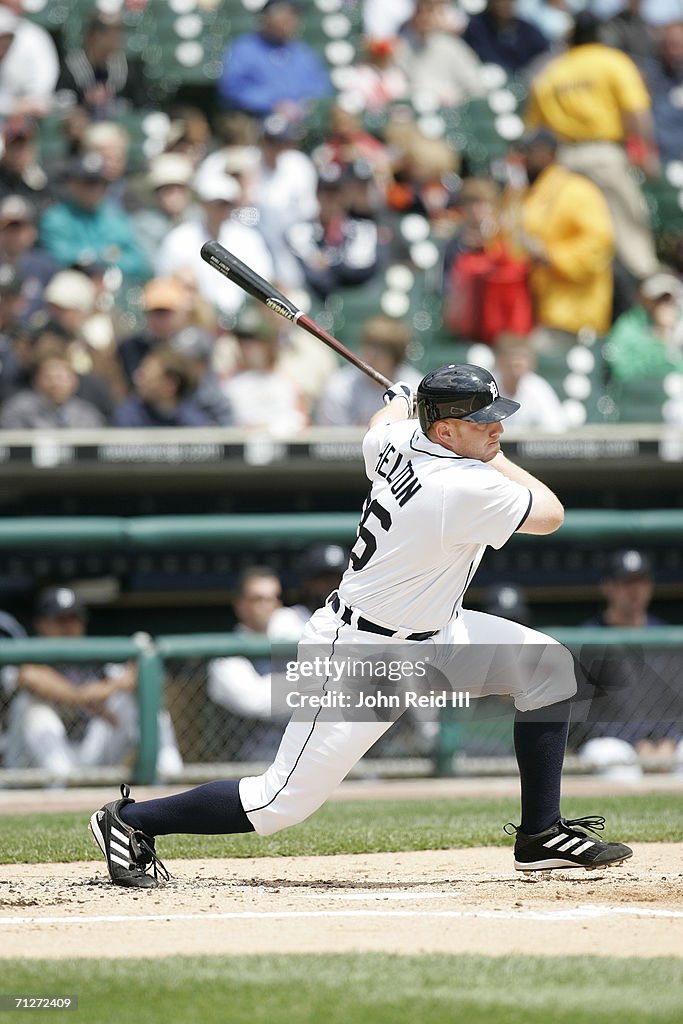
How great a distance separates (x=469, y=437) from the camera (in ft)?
14.5

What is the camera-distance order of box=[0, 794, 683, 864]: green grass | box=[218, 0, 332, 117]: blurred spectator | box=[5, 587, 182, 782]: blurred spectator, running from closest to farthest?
box=[0, 794, 683, 864]: green grass → box=[5, 587, 182, 782]: blurred spectator → box=[218, 0, 332, 117]: blurred spectator

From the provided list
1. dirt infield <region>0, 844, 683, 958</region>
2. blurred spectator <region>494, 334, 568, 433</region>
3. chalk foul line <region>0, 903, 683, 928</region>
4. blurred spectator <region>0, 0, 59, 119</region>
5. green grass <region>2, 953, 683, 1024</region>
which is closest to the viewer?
green grass <region>2, 953, 683, 1024</region>

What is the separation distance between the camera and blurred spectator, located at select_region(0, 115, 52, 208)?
985 cm

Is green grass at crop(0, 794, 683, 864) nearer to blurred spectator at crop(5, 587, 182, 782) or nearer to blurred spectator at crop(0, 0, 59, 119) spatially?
blurred spectator at crop(5, 587, 182, 782)

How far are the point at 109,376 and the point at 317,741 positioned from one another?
15.9 feet

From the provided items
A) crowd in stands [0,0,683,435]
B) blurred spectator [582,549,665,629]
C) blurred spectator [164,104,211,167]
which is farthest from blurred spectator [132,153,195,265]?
blurred spectator [582,549,665,629]

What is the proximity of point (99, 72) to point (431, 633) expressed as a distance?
25.6 ft

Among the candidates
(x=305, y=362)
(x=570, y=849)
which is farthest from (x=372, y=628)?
(x=305, y=362)

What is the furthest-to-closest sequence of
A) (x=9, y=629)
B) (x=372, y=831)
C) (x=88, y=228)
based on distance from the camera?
(x=88, y=228) → (x=9, y=629) → (x=372, y=831)

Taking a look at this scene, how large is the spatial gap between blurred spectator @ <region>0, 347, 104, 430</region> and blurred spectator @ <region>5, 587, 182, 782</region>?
1.39m

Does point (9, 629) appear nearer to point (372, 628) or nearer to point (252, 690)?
point (252, 690)

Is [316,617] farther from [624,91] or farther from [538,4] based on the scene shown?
[538,4]

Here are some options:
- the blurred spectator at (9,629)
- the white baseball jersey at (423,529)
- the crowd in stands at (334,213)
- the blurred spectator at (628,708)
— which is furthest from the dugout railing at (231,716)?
the white baseball jersey at (423,529)

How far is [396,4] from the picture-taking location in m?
12.3
